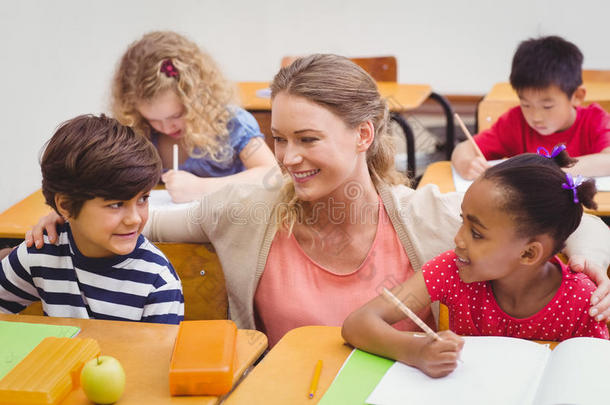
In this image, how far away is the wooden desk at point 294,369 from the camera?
1.10 metres

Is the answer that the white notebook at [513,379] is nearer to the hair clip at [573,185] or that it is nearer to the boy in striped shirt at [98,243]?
the hair clip at [573,185]

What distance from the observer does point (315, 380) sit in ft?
3.70

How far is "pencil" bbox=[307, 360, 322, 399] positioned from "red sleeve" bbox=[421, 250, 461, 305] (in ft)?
0.94

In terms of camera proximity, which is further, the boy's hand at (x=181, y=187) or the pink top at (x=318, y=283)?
the boy's hand at (x=181, y=187)

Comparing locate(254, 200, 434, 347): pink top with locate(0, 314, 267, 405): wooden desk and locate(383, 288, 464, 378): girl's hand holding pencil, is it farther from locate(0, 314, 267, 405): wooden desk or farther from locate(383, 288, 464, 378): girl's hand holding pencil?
locate(383, 288, 464, 378): girl's hand holding pencil

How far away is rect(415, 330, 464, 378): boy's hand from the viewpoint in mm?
1097

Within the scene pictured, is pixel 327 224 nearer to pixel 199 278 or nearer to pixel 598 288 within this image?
pixel 199 278

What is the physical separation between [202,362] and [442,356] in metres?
0.39

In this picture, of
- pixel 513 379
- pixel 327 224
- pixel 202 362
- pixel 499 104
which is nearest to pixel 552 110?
pixel 499 104

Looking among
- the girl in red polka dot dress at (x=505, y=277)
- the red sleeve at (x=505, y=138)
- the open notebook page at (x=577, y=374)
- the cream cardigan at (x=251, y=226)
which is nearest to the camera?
the open notebook page at (x=577, y=374)

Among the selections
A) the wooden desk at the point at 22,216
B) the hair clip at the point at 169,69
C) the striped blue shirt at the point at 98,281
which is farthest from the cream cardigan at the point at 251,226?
the hair clip at the point at 169,69

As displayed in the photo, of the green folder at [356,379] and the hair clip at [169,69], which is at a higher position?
the hair clip at [169,69]

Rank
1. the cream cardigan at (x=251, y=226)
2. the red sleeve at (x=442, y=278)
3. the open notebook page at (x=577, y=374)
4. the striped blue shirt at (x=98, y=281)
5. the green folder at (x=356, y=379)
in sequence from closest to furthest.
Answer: the open notebook page at (x=577, y=374) < the green folder at (x=356, y=379) < the red sleeve at (x=442, y=278) < the striped blue shirt at (x=98, y=281) < the cream cardigan at (x=251, y=226)

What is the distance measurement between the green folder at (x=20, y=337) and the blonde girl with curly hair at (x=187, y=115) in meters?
0.92
